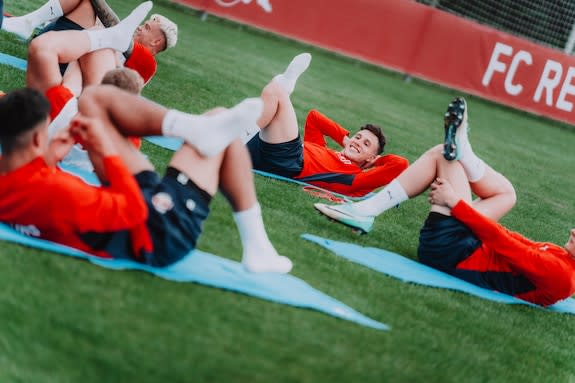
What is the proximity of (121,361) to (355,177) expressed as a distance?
11.5 feet

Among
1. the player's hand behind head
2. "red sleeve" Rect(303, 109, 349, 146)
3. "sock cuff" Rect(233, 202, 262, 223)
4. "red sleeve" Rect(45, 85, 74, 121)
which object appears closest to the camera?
the player's hand behind head

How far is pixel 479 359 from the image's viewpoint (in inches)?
143

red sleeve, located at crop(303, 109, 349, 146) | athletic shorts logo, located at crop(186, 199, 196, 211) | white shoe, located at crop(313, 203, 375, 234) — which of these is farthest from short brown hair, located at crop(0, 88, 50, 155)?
red sleeve, located at crop(303, 109, 349, 146)

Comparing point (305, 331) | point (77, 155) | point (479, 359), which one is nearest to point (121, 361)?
point (305, 331)

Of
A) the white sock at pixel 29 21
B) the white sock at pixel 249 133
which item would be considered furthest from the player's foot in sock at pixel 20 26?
the white sock at pixel 249 133

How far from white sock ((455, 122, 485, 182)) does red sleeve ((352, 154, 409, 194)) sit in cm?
95

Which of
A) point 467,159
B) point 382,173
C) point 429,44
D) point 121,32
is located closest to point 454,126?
point 467,159

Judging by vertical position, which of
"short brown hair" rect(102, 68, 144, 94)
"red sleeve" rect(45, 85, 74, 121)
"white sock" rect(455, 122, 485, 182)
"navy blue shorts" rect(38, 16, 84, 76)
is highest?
"short brown hair" rect(102, 68, 144, 94)

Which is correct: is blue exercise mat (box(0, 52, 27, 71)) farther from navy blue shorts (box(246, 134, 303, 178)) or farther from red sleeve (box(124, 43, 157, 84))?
navy blue shorts (box(246, 134, 303, 178))

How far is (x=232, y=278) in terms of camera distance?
3498 millimetres

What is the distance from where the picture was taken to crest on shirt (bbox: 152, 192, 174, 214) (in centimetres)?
329

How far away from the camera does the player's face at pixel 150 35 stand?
235 inches

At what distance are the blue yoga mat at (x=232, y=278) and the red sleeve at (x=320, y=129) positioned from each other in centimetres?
268

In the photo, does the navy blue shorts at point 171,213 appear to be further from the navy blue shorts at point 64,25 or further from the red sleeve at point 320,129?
the navy blue shorts at point 64,25
